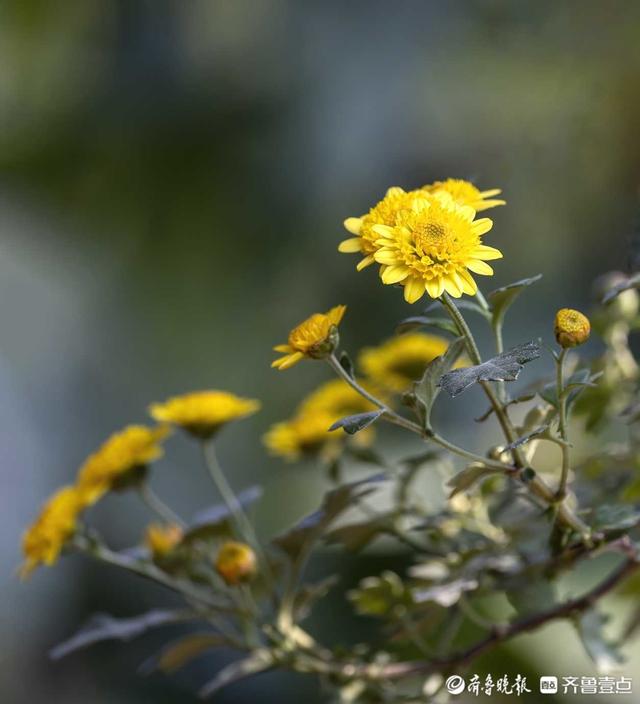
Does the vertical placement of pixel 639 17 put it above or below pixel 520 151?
above

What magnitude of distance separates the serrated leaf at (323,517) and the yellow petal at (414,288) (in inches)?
4.1

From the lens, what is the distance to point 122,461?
0.40 meters

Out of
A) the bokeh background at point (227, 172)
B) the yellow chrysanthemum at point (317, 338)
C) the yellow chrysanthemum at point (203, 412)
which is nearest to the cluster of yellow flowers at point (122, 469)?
the yellow chrysanthemum at point (203, 412)

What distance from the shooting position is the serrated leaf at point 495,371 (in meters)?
0.25

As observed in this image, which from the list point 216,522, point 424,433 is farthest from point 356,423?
point 216,522

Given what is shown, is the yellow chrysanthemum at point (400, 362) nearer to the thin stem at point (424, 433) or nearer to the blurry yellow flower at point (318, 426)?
the blurry yellow flower at point (318, 426)

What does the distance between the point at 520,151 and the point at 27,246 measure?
84 centimetres

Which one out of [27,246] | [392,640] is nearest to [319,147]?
[27,246]

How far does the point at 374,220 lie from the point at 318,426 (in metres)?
0.17

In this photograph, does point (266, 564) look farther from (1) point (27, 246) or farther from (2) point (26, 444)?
(1) point (27, 246)

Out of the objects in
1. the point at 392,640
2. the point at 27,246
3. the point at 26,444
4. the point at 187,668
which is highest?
the point at 27,246

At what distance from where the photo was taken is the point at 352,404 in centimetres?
45

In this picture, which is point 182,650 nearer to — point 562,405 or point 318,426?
point 318,426

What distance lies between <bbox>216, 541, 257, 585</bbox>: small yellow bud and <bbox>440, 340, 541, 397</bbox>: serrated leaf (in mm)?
130
